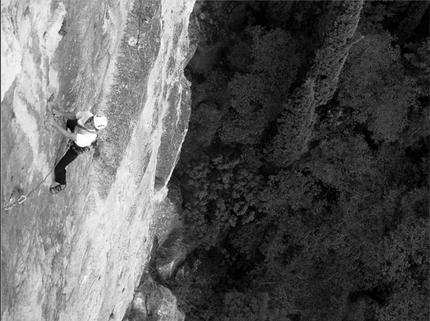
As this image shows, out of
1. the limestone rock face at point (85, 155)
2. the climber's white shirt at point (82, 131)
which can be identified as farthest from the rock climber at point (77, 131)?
the limestone rock face at point (85, 155)

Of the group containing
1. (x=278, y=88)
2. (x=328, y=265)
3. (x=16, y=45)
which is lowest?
A: (x=328, y=265)

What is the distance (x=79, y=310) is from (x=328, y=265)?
11243mm

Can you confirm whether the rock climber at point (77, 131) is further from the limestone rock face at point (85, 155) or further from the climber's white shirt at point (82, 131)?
the limestone rock face at point (85, 155)

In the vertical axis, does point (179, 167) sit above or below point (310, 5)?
below

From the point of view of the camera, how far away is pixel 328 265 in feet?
67.1

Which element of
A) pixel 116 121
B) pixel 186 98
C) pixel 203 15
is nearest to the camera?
pixel 116 121

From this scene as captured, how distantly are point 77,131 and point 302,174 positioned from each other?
1226 centimetres

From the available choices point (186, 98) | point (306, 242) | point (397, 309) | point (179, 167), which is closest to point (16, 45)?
point (186, 98)

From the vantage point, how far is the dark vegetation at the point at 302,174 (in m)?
19.1

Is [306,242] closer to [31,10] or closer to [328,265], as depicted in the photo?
[328,265]

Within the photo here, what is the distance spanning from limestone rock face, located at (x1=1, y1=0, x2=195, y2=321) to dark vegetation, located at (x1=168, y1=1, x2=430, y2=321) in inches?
114

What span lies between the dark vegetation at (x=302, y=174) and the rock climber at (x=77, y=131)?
992cm

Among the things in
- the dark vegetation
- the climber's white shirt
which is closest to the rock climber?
the climber's white shirt

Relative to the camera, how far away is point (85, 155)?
11117 mm
